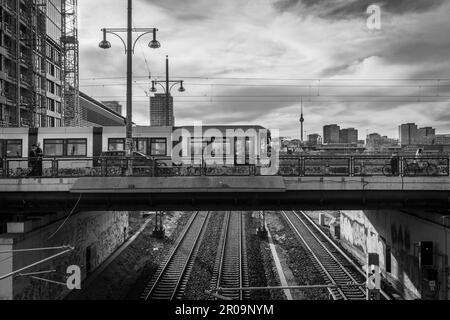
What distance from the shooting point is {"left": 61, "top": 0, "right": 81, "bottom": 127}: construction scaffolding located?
73281 mm

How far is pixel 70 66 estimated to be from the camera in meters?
75.4

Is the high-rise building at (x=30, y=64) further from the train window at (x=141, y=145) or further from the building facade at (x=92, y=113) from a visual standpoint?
the train window at (x=141, y=145)

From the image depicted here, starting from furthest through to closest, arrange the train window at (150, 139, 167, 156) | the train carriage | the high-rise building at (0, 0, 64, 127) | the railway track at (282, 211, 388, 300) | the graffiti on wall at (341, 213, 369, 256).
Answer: the high-rise building at (0, 0, 64, 127), the train window at (150, 139, 167, 156), the graffiti on wall at (341, 213, 369, 256), the train carriage, the railway track at (282, 211, 388, 300)

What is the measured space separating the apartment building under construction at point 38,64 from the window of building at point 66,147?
34.8 metres

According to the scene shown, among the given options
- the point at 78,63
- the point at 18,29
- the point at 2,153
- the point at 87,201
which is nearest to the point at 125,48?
the point at 87,201

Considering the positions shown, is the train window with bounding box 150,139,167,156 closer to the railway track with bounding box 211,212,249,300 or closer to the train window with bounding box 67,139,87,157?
the train window with bounding box 67,139,87,157

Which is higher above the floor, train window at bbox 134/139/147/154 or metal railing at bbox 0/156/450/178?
train window at bbox 134/139/147/154

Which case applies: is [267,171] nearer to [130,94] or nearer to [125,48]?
[130,94]

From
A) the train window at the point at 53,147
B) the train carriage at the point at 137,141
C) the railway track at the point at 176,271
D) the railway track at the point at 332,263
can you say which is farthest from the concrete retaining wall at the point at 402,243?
the train window at the point at 53,147

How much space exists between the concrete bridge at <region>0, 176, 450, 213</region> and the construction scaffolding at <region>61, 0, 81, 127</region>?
6209cm

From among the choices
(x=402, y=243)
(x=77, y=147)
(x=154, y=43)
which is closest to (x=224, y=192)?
(x=154, y=43)

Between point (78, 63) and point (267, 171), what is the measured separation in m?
70.0

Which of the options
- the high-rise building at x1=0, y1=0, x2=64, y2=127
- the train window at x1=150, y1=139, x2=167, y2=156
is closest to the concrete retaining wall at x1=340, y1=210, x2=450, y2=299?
the train window at x1=150, y1=139, x2=167, y2=156

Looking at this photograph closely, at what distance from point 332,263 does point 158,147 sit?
13.2 meters
